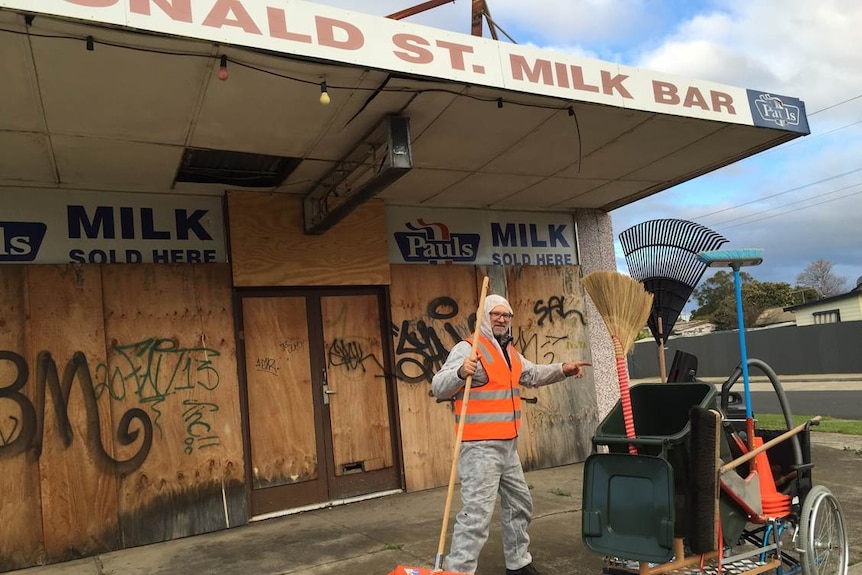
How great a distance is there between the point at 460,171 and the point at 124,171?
3.20 m

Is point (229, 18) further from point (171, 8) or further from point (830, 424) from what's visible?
point (830, 424)

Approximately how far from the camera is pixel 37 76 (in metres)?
4.04

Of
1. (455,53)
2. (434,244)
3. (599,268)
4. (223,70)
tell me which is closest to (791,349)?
(599,268)

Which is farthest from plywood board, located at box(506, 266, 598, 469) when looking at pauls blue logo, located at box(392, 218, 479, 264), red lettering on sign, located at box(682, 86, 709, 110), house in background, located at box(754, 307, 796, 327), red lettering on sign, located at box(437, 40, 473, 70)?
house in background, located at box(754, 307, 796, 327)

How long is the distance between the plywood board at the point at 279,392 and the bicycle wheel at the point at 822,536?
15.1 feet

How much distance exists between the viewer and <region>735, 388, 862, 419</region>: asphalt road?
13156 millimetres

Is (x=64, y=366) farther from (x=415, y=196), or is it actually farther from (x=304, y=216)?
(x=415, y=196)

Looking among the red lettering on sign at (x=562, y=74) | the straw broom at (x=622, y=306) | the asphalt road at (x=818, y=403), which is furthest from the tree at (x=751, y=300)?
the straw broom at (x=622, y=306)

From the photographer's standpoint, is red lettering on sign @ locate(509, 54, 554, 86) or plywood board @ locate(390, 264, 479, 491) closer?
red lettering on sign @ locate(509, 54, 554, 86)

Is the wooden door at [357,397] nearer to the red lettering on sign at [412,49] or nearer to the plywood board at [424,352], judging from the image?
the plywood board at [424,352]

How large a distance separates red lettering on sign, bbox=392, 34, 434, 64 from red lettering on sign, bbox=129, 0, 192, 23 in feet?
4.25

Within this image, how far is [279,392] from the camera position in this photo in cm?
673

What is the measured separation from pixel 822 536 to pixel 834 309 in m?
35.0

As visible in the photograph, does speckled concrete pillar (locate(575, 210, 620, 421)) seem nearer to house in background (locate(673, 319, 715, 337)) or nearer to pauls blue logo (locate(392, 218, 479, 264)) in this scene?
pauls blue logo (locate(392, 218, 479, 264))
